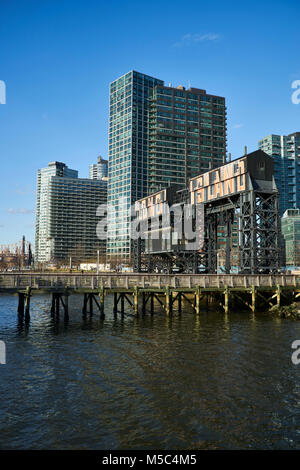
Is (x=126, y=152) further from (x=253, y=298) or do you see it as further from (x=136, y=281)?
(x=136, y=281)

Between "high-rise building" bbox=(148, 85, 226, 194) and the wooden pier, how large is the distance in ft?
426

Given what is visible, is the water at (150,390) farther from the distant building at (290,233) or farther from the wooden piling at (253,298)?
the distant building at (290,233)

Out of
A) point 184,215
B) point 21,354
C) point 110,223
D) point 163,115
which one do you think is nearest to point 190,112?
point 163,115

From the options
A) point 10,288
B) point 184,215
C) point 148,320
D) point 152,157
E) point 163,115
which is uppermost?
point 163,115

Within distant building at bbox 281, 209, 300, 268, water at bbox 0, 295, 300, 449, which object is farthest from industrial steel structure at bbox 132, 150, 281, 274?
distant building at bbox 281, 209, 300, 268

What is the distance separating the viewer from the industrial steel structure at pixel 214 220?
54.7m

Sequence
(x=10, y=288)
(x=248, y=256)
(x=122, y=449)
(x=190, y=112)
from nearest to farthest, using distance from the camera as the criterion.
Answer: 1. (x=122, y=449)
2. (x=10, y=288)
3. (x=248, y=256)
4. (x=190, y=112)

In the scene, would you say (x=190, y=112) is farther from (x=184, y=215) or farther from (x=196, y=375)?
Answer: (x=196, y=375)

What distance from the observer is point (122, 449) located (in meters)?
12.3

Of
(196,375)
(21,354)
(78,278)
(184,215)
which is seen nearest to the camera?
(196,375)

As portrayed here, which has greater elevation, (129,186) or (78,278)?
(129,186)

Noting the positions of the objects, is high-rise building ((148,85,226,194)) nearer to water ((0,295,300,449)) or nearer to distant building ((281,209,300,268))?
distant building ((281,209,300,268))

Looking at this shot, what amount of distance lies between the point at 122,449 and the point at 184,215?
205 ft

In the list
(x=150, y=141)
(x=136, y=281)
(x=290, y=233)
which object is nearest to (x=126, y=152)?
(x=150, y=141)
